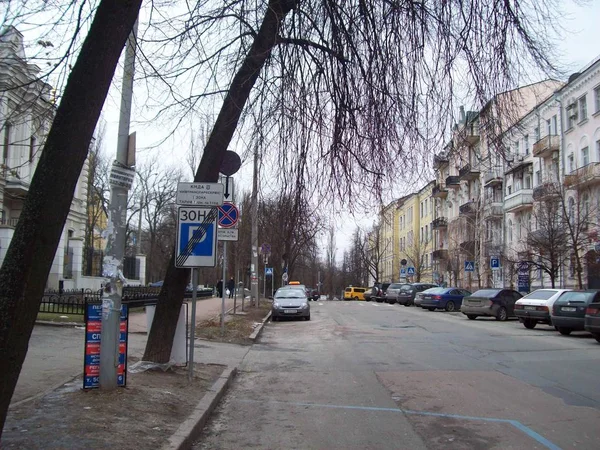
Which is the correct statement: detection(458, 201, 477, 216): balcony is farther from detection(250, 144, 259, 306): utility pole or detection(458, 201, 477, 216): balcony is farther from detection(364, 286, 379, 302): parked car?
detection(250, 144, 259, 306): utility pole

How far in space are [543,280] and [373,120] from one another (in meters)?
33.9

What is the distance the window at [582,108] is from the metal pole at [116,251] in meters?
33.5

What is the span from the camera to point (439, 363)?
37.7ft

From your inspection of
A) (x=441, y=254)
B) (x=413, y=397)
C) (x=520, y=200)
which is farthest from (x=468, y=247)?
(x=413, y=397)

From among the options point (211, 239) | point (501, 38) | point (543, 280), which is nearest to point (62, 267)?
point (211, 239)

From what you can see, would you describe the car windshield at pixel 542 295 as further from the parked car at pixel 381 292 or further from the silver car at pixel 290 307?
the parked car at pixel 381 292

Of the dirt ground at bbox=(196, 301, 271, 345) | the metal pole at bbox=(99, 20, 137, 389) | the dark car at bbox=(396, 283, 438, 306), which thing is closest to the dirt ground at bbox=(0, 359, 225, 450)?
the metal pole at bbox=(99, 20, 137, 389)

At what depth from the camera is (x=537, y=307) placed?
19641 mm

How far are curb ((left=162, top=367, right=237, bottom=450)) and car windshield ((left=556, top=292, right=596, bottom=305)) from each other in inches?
511

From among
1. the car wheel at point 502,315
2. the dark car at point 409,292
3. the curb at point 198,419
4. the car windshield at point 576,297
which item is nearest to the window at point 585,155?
the dark car at point 409,292

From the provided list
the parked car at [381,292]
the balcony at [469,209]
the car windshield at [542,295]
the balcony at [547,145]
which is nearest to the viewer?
the car windshield at [542,295]

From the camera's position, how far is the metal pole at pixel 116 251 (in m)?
6.66

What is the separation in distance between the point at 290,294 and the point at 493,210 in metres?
25.5

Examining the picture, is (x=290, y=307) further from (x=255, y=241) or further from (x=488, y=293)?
(x=488, y=293)
